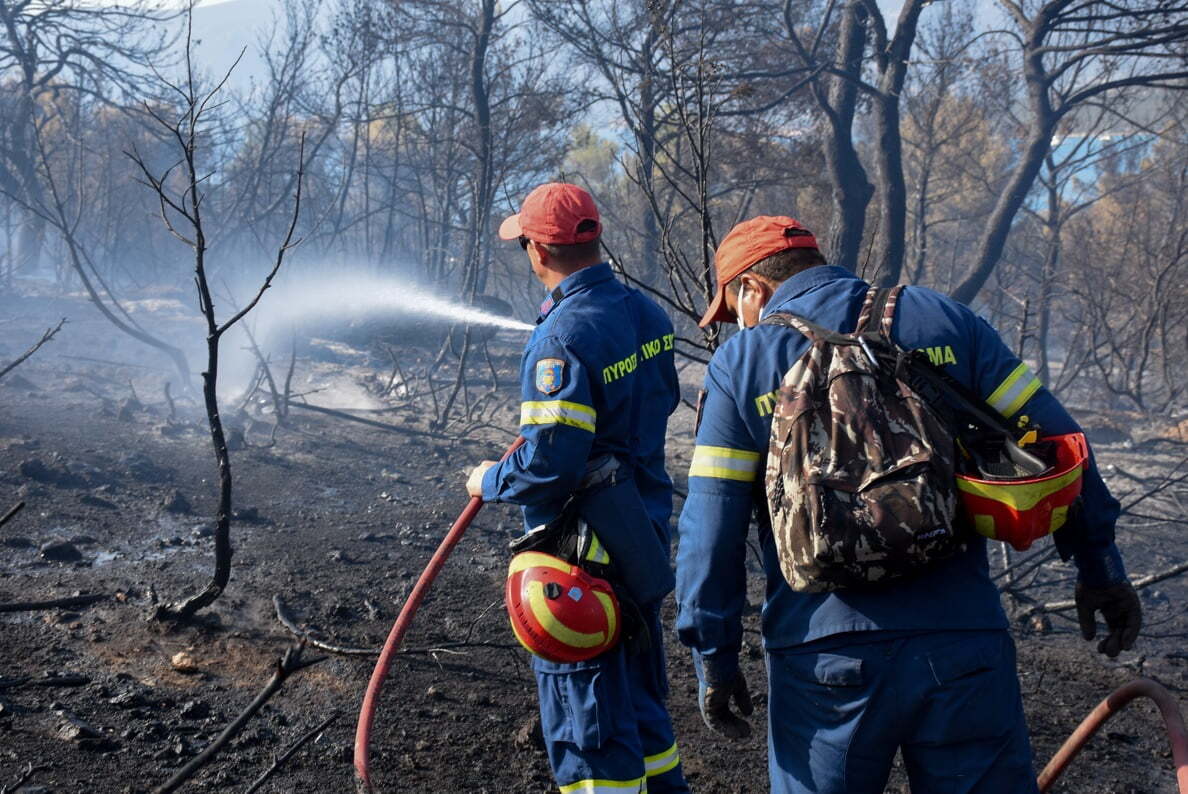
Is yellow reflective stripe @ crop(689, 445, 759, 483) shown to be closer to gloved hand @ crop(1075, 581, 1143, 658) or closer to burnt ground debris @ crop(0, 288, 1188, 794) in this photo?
gloved hand @ crop(1075, 581, 1143, 658)

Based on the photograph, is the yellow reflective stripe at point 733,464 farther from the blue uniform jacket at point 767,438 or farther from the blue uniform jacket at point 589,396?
the blue uniform jacket at point 589,396

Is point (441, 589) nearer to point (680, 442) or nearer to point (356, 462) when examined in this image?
point (356, 462)

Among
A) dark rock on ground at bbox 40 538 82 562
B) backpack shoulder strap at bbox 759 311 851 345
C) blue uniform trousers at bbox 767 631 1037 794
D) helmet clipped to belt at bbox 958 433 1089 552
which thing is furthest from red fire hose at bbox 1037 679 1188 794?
dark rock on ground at bbox 40 538 82 562

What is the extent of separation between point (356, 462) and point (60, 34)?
15214mm

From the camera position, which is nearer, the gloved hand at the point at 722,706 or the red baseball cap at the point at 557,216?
the gloved hand at the point at 722,706

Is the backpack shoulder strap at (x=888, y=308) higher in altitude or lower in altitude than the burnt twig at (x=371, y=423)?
higher

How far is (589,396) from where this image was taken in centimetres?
282

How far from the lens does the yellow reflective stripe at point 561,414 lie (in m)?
2.77

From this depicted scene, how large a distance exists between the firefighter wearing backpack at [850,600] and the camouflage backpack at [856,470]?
0.03 metres

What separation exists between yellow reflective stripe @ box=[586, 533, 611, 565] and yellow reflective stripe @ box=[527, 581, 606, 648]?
0.20 meters

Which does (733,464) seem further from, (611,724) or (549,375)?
(611,724)

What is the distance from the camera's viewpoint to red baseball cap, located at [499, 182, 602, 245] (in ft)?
10.1

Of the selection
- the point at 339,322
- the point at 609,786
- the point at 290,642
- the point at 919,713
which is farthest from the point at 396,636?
the point at 339,322

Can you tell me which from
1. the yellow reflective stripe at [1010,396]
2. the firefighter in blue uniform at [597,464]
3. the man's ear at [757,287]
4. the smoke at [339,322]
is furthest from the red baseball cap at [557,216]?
the smoke at [339,322]
